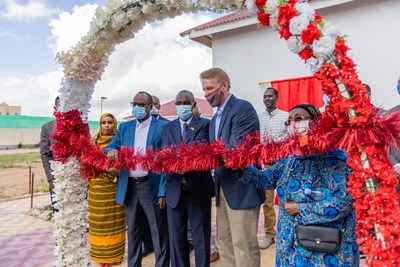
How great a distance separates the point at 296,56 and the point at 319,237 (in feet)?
17.1

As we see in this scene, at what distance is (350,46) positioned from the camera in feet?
19.8

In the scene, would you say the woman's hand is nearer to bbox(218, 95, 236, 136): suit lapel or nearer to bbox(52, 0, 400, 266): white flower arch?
bbox(52, 0, 400, 266): white flower arch

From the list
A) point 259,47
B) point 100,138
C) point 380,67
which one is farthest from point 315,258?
point 259,47

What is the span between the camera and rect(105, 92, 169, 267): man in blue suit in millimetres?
3355

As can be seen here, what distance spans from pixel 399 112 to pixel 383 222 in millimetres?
564

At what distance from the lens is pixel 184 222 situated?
316 centimetres

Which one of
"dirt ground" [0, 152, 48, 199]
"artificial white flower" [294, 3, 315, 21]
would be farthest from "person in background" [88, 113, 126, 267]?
"dirt ground" [0, 152, 48, 199]

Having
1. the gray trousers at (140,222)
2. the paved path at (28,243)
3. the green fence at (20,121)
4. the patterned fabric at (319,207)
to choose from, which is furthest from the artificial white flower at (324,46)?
the green fence at (20,121)

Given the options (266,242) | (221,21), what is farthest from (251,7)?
(221,21)

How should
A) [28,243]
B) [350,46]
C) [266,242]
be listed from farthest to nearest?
[350,46]
[28,243]
[266,242]

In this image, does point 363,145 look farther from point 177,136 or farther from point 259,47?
point 259,47

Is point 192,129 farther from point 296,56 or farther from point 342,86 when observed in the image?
point 296,56

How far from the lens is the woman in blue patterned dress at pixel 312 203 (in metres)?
1.97

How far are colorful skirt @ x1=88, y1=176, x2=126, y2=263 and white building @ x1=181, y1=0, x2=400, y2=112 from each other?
4061 millimetres
